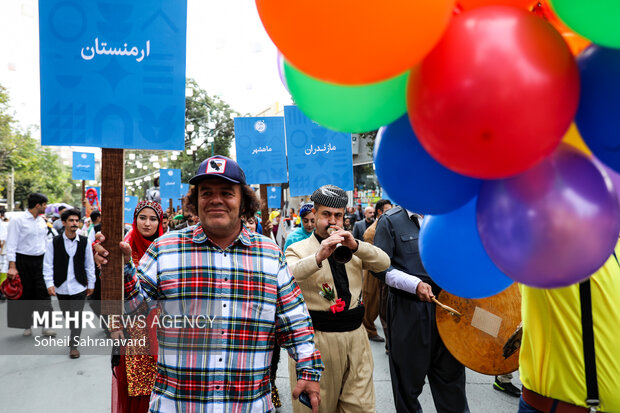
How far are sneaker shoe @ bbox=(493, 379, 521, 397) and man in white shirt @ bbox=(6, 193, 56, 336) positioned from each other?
6194 millimetres

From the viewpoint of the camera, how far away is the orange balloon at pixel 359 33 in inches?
35.4

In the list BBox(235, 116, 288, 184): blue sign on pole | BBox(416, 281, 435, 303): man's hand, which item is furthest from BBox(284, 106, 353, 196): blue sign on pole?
BBox(416, 281, 435, 303): man's hand

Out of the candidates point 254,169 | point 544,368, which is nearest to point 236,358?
point 544,368

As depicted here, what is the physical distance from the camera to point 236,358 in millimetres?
1968

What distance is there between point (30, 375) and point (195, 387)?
13.9ft

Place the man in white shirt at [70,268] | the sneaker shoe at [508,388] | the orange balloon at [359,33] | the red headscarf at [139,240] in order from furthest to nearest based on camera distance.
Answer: the man in white shirt at [70,268], the sneaker shoe at [508,388], the red headscarf at [139,240], the orange balloon at [359,33]

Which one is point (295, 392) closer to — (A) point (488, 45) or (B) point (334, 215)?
(B) point (334, 215)

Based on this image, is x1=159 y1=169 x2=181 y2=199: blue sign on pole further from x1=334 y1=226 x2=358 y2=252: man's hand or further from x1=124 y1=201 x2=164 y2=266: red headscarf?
x1=334 y1=226 x2=358 y2=252: man's hand

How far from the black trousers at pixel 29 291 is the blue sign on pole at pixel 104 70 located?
5.49m

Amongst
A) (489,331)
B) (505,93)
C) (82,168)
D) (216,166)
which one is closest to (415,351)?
(489,331)

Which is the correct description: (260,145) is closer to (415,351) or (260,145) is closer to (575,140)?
(415,351)

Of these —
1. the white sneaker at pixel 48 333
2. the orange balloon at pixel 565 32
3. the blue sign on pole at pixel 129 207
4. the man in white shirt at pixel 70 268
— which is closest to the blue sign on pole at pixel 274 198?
the blue sign on pole at pixel 129 207

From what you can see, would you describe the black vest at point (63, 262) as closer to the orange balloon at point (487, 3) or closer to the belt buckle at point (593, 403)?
the belt buckle at point (593, 403)

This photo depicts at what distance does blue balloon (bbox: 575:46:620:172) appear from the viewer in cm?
98
